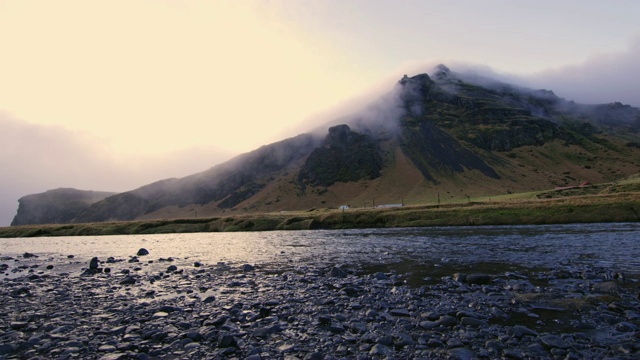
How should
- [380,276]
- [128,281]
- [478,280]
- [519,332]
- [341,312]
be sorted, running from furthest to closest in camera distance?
[128,281] < [380,276] < [478,280] < [341,312] < [519,332]

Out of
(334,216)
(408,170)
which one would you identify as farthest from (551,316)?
(408,170)

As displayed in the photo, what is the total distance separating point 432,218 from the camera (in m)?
73.5

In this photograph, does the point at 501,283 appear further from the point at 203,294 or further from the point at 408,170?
the point at 408,170

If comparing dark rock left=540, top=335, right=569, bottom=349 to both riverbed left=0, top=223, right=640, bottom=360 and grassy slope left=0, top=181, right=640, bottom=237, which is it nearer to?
riverbed left=0, top=223, right=640, bottom=360

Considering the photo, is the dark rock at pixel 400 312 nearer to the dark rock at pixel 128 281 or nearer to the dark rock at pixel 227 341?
the dark rock at pixel 227 341

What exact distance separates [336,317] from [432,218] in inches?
2567

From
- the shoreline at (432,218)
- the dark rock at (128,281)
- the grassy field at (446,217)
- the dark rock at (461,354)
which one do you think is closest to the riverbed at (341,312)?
the dark rock at (461,354)

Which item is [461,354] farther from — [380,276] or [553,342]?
[380,276]

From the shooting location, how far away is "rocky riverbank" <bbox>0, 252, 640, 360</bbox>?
9672 millimetres

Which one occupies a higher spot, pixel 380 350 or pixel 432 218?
pixel 380 350

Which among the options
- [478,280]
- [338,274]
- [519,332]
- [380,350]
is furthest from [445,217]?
[380,350]

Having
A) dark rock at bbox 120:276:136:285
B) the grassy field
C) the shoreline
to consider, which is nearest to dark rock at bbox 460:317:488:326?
dark rock at bbox 120:276:136:285

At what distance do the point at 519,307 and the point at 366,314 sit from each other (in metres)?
5.71

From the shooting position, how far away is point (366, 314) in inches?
504
